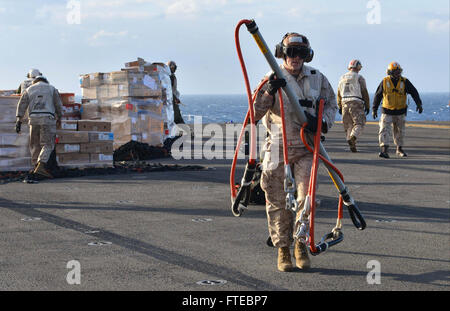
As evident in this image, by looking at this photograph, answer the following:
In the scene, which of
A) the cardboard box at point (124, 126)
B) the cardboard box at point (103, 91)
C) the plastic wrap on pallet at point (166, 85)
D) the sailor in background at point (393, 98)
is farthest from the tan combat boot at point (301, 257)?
the plastic wrap on pallet at point (166, 85)

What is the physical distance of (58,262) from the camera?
259 inches

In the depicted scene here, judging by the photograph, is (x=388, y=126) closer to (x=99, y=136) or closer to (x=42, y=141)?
(x=99, y=136)

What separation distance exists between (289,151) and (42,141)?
8352 mm

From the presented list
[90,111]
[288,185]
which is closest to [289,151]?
[288,185]

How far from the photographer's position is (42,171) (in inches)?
519

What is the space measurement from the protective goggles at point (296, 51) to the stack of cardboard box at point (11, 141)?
9.56m

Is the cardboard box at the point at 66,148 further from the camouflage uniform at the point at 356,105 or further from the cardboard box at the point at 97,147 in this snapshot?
the camouflage uniform at the point at 356,105

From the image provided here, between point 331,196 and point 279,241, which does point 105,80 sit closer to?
point 331,196

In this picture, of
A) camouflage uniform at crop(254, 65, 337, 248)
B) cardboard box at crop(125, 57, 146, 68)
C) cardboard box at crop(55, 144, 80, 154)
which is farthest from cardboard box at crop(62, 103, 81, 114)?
camouflage uniform at crop(254, 65, 337, 248)

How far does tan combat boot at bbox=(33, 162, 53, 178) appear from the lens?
1312 centimetres

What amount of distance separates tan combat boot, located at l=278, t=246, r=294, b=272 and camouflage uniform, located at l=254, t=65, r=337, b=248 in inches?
2.2

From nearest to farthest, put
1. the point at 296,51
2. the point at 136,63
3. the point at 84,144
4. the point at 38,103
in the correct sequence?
the point at 296,51 → the point at 38,103 → the point at 84,144 → the point at 136,63

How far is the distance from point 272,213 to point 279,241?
0.27 meters

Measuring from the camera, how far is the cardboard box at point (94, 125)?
1527cm
